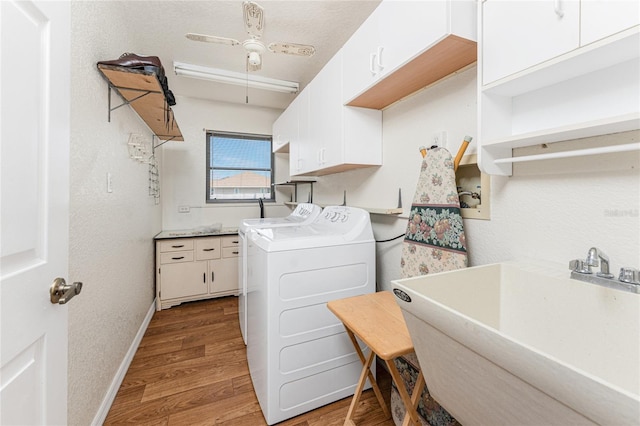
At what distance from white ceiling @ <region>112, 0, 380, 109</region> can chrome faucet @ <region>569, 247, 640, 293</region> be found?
1925mm

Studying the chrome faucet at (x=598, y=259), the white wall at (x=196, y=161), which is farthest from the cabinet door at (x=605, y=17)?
the white wall at (x=196, y=161)

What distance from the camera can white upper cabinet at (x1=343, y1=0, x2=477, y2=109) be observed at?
1.00 meters

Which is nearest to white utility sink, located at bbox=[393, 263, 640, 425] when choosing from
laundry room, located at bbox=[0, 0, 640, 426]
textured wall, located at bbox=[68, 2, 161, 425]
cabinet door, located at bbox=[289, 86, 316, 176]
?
laundry room, located at bbox=[0, 0, 640, 426]

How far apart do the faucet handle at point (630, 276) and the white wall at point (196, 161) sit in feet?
12.2

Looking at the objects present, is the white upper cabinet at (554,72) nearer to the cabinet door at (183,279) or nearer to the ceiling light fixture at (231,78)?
the ceiling light fixture at (231,78)

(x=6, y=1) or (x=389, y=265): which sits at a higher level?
(x=6, y=1)

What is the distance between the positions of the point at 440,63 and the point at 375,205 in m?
1.00

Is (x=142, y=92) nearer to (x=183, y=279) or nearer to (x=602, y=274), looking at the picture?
(x=183, y=279)

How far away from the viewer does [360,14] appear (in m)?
1.86

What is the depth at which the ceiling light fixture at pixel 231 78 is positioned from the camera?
2.51 meters

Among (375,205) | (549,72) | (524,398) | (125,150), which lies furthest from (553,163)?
(125,150)

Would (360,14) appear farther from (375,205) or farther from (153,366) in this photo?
(153,366)

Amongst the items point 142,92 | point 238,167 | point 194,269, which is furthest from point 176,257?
point 142,92

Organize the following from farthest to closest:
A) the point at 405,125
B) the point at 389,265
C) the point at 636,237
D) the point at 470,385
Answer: the point at 389,265 → the point at 405,125 → the point at 636,237 → the point at 470,385
